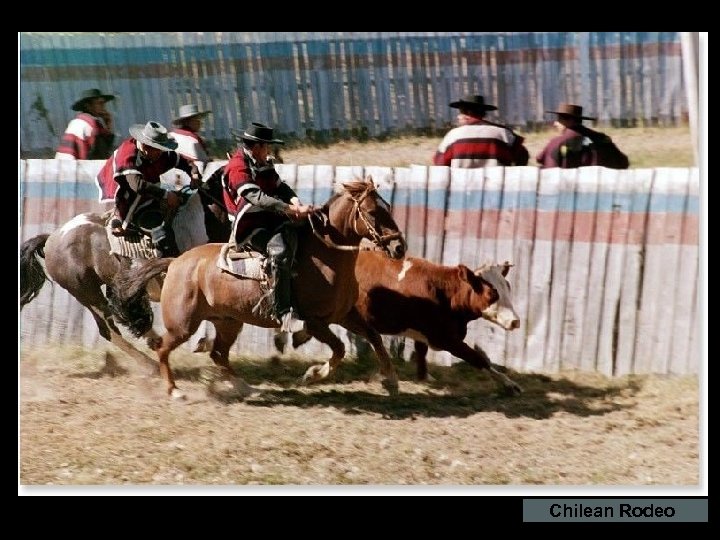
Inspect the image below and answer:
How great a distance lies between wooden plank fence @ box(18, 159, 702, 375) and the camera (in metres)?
12.0

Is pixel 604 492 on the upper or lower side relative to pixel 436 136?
lower

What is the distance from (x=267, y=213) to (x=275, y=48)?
1494 millimetres

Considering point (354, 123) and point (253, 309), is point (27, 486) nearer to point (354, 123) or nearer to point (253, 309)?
point (253, 309)

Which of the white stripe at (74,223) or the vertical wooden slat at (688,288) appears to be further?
the white stripe at (74,223)

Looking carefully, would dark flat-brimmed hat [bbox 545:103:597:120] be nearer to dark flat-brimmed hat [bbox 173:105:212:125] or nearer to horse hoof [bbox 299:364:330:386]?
horse hoof [bbox 299:364:330:386]

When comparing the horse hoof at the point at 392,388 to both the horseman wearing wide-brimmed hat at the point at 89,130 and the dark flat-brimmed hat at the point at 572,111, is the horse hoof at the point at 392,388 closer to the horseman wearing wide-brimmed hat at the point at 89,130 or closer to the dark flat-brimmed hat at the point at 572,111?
the dark flat-brimmed hat at the point at 572,111

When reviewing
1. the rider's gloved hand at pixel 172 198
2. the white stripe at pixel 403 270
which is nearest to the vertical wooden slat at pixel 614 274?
the white stripe at pixel 403 270

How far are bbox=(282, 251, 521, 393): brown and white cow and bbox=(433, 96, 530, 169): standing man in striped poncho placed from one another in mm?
897

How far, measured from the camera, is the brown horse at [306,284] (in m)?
11.8

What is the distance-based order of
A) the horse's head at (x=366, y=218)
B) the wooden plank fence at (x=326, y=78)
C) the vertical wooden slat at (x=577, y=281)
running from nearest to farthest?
1. the horse's head at (x=366, y=218)
2. the vertical wooden slat at (x=577, y=281)
3. the wooden plank fence at (x=326, y=78)

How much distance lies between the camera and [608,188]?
12141 millimetres

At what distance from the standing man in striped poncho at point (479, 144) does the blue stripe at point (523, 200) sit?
11.6 inches
